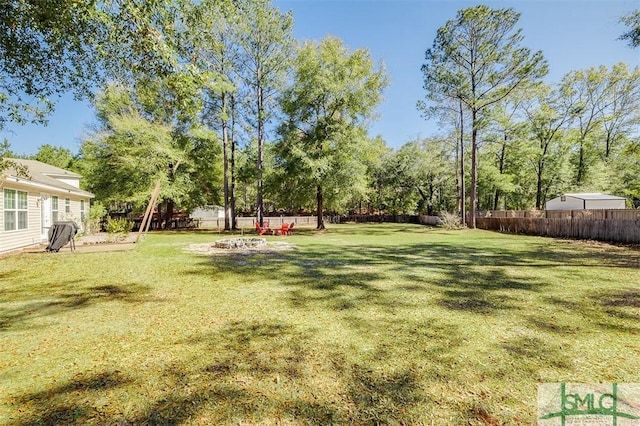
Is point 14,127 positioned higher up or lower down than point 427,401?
higher up

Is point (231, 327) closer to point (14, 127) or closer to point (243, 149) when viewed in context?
point (14, 127)

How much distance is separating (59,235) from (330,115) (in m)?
15.9

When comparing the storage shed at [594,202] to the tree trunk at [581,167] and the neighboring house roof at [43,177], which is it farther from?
the neighboring house roof at [43,177]

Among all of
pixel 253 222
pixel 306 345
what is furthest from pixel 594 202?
pixel 253 222

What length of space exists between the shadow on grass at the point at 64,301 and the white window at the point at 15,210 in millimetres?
7378

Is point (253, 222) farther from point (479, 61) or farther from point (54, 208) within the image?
point (479, 61)

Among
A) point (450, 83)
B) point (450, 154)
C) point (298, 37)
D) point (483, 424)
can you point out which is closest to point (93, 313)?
point (483, 424)

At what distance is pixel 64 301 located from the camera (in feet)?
16.2

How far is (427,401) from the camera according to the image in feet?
7.59

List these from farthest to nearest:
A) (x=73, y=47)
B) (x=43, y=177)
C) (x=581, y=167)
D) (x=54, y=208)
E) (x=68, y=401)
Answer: (x=581, y=167) → (x=54, y=208) → (x=43, y=177) → (x=73, y=47) → (x=68, y=401)

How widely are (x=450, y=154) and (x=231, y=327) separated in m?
33.3

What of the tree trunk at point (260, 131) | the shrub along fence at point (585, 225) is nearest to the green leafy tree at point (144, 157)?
the tree trunk at point (260, 131)

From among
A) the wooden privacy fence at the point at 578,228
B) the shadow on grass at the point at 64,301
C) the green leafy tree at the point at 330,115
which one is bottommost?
the shadow on grass at the point at 64,301

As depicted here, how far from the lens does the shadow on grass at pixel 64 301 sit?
163 inches
